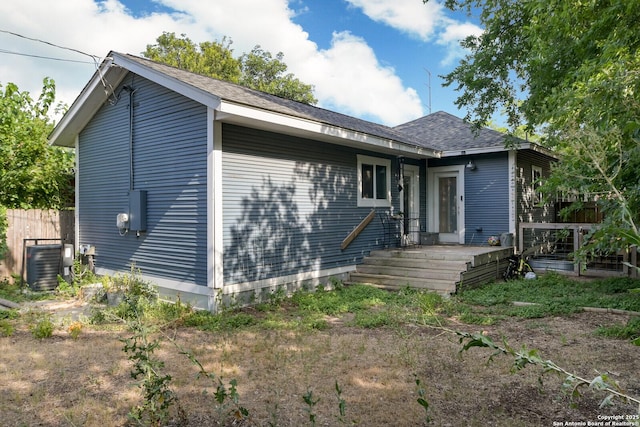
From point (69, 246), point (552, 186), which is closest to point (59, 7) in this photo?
point (69, 246)

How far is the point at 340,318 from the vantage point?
6.31 metres

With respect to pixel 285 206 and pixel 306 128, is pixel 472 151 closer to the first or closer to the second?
pixel 306 128

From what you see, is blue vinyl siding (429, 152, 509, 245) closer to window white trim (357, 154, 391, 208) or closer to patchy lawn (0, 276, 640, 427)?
window white trim (357, 154, 391, 208)

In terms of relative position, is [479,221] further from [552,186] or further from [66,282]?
[66,282]

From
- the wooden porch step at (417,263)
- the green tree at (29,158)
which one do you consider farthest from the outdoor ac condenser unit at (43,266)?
the wooden porch step at (417,263)

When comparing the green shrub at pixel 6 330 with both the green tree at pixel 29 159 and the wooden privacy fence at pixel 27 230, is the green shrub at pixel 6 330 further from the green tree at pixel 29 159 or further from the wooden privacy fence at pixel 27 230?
the green tree at pixel 29 159

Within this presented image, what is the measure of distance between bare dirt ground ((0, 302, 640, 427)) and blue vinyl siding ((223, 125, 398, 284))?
1.91m

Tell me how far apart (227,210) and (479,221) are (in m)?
7.26

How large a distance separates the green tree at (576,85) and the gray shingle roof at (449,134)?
27.8 inches

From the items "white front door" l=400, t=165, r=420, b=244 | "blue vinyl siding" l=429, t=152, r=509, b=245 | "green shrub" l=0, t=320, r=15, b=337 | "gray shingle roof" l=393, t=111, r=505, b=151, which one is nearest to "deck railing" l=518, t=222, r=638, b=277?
"blue vinyl siding" l=429, t=152, r=509, b=245

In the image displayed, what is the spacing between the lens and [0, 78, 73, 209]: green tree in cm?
931

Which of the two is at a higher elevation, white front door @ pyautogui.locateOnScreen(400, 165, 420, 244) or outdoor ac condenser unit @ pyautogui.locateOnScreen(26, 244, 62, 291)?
white front door @ pyautogui.locateOnScreen(400, 165, 420, 244)

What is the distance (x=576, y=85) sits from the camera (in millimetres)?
4863

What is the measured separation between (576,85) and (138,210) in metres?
6.89
